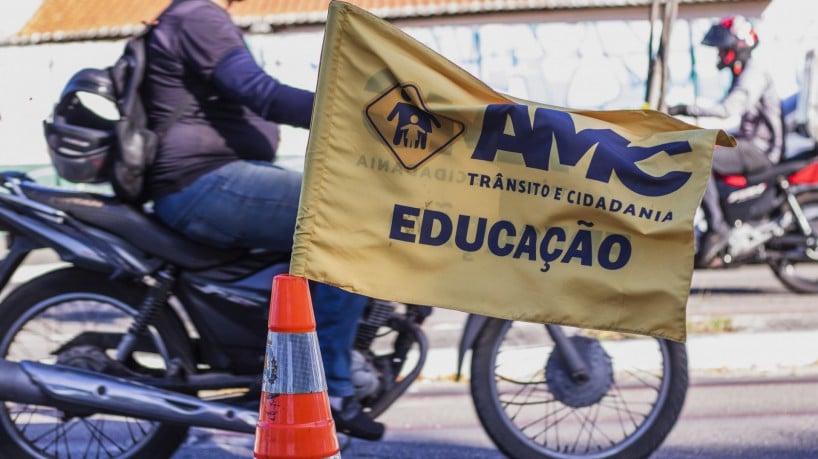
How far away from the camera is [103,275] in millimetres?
3781

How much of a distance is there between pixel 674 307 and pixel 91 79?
1.99 metres

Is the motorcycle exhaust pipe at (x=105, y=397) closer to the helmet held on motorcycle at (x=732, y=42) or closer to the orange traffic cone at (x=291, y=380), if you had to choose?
the orange traffic cone at (x=291, y=380)

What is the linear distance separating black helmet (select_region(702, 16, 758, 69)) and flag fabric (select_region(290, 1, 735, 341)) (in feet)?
21.9

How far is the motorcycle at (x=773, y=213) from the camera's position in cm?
902

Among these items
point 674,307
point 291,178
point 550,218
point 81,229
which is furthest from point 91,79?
point 674,307

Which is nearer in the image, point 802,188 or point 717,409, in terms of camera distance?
point 717,409

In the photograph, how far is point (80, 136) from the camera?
378 cm

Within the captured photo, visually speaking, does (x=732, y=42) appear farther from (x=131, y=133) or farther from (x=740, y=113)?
(x=131, y=133)

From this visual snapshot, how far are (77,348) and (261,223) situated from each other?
2.38 ft

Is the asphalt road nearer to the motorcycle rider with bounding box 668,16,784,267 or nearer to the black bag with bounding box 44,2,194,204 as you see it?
the black bag with bounding box 44,2,194,204

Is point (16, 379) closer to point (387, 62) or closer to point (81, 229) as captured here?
point (81, 229)

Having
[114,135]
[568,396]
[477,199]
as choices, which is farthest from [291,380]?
[568,396]

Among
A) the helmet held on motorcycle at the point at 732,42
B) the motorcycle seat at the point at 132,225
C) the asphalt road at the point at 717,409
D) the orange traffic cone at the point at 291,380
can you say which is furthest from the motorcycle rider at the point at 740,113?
the orange traffic cone at the point at 291,380

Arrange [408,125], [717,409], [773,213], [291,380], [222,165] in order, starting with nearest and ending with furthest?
1. [291,380]
2. [408,125]
3. [222,165]
4. [717,409]
5. [773,213]
